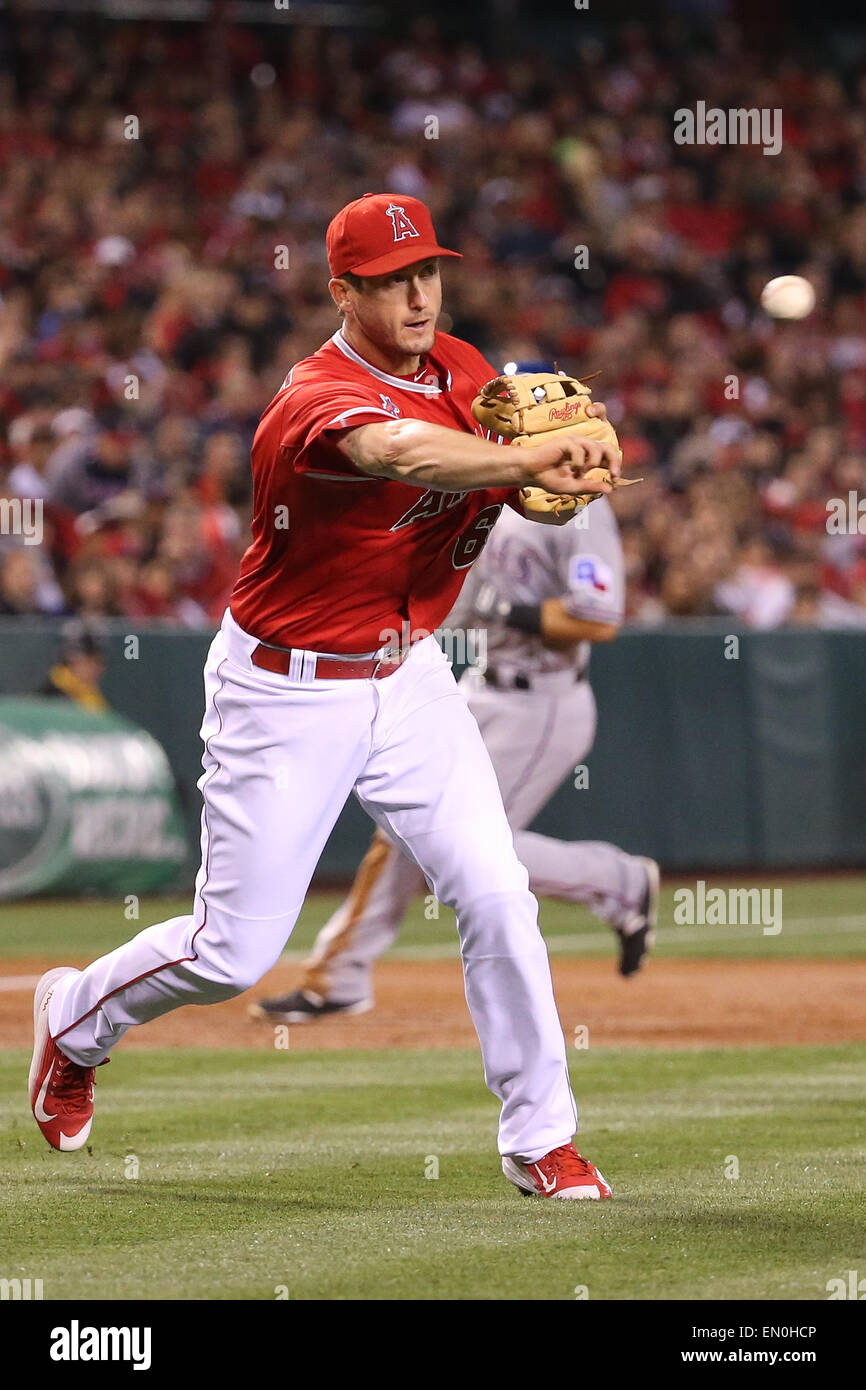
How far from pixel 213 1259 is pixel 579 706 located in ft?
15.9

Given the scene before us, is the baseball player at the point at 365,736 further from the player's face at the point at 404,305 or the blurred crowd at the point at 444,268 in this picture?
the blurred crowd at the point at 444,268

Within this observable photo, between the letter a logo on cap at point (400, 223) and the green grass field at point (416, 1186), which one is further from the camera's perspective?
the letter a logo on cap at point (400, 223)

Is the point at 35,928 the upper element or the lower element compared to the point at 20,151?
lower

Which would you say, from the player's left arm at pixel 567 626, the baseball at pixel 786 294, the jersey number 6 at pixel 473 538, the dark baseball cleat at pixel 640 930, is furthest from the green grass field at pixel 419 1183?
the baseball at pixel 786 294

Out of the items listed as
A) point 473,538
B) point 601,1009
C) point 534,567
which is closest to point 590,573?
point 534,567

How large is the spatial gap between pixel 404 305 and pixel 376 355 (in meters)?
0.17

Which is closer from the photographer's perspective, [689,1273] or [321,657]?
[689,1273]

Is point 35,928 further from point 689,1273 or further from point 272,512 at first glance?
point 689,1273

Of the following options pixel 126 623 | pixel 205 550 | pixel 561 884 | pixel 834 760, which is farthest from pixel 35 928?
pixel 834 760

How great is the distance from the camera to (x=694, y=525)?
655 inches

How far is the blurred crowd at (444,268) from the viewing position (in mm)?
14602

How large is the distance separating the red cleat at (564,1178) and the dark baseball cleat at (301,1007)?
363cm

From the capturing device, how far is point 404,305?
507cm

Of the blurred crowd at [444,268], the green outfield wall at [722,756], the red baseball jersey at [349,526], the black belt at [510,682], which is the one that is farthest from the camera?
the green outfield wall at [722,756]
